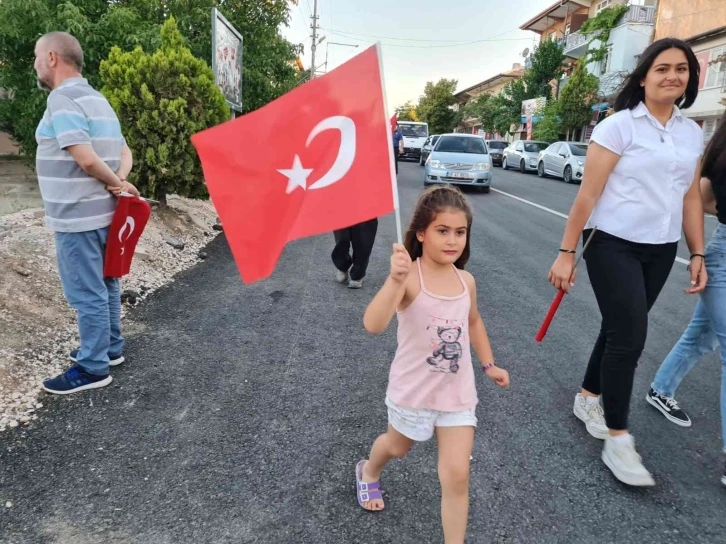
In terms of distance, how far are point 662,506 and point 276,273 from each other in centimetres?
447

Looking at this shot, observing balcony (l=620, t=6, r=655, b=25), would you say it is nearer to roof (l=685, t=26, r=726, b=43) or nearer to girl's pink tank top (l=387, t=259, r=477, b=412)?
roof (l=685, t=26, r=726, b=43)

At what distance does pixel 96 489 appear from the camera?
2.35 metres

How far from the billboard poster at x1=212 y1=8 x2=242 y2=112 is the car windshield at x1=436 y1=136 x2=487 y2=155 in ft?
21.5

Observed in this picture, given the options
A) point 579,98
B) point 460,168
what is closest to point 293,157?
point 460,168

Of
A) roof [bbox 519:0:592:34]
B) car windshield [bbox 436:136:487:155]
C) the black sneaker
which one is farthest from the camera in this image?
roof [bbox 519:0:592:34]

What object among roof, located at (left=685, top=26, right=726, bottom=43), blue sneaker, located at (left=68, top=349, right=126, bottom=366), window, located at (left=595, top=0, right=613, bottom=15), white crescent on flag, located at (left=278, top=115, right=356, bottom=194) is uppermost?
window, located at (left=595, top=0, right=613, bottom=15)

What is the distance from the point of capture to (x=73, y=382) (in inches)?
124

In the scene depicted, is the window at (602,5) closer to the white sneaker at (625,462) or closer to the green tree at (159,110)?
the green tree at (159,110)

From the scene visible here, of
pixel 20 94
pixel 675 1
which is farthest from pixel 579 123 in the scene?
pixel 20 94

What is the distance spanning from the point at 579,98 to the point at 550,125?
104 inches

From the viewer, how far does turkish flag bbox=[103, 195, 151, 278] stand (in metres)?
3.28

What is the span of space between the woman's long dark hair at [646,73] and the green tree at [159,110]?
5.75 meters

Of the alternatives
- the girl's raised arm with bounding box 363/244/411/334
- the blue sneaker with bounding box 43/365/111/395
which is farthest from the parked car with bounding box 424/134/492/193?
the girl's raised arm with bounding box 363/244/411/334

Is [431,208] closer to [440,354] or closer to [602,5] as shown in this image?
[440,354]
